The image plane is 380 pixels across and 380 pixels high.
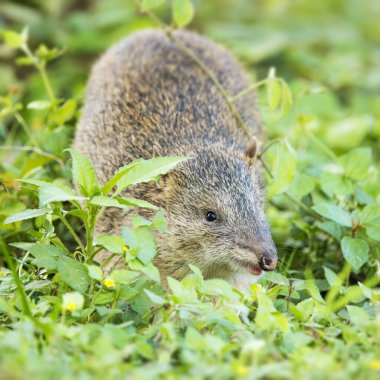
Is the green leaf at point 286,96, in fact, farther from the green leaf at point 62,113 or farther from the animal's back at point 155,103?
the green leaf at point 62,113

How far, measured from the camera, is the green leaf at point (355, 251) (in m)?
5.62

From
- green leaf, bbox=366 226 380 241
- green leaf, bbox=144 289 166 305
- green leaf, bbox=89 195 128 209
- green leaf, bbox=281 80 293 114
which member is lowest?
green leaf, bbox=366 226 380 241

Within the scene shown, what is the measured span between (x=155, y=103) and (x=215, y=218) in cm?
146

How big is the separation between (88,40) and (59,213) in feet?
19.9

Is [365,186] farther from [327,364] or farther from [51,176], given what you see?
[327,364]

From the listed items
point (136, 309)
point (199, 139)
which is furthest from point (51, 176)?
point (136, 309)

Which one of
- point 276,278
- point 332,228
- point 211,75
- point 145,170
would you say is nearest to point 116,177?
point 145,170

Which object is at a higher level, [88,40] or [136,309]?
[88,40]

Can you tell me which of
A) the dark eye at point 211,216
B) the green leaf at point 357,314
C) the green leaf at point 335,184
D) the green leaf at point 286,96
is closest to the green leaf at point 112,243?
the dark eye at point 211,216

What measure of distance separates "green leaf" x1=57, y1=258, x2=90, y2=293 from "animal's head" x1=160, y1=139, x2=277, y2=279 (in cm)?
104

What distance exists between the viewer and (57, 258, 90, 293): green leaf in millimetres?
4598

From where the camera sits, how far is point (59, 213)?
4859 millimetres

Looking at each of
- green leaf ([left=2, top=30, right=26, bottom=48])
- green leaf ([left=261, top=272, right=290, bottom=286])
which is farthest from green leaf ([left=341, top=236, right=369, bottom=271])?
green leaf ([left=2, top=30, right=26, bottom=48])

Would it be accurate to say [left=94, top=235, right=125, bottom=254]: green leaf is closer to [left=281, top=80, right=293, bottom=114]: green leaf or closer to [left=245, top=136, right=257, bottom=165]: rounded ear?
[left=245, top=136, right=257, bottom=165]: rounded ear
